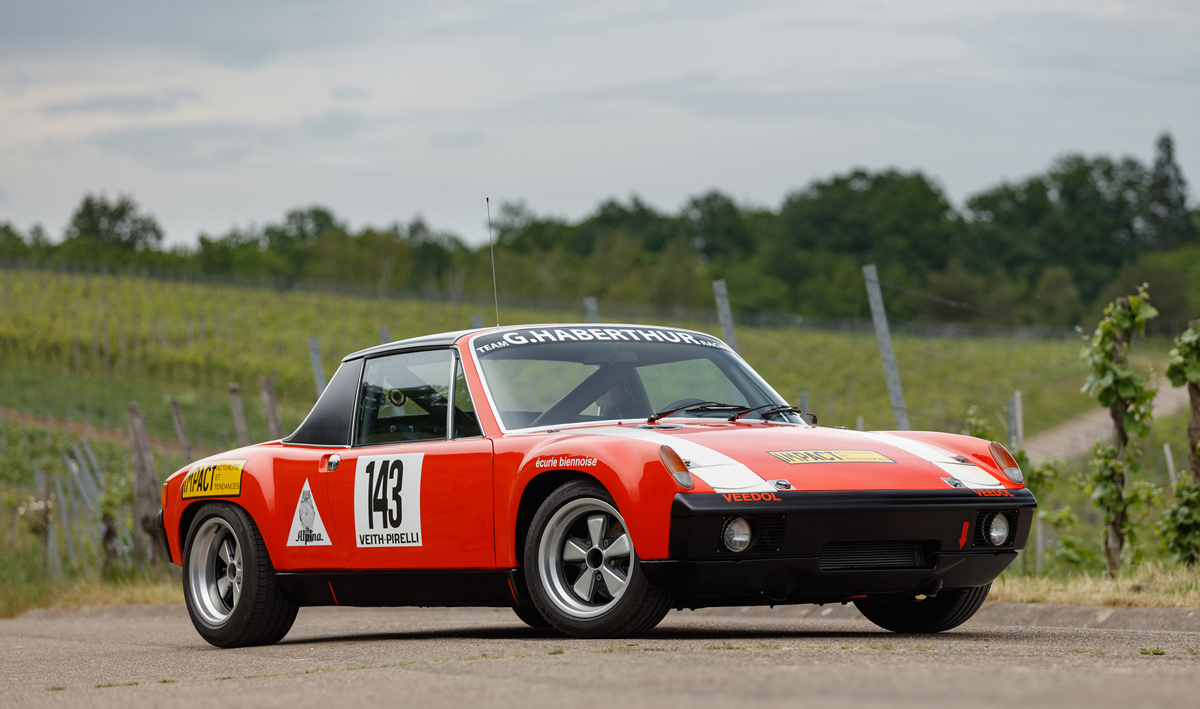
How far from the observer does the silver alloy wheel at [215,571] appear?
8086mm

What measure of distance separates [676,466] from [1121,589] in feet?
13.0

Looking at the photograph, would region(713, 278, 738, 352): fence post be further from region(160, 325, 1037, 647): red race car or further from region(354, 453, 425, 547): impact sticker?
region(354, 453, 425, 547): impact sticker

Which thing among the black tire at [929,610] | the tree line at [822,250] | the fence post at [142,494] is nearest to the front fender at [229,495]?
the black tire at [929,610]

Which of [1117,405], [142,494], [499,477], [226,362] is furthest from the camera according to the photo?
[226,362]

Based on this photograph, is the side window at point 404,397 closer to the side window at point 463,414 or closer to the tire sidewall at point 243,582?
the side window at point 463,414

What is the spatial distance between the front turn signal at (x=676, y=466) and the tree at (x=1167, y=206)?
453 feet

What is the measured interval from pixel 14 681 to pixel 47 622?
607 centimetres

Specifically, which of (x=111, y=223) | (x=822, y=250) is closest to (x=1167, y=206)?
(x=822, y=250)

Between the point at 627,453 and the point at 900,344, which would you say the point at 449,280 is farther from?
the point at 627,453

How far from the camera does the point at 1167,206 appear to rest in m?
136

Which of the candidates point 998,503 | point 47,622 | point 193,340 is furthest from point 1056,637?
point 193,340

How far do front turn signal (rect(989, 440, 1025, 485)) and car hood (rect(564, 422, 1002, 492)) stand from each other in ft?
0.64

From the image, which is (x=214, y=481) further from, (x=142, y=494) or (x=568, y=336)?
(x=142, y=494)

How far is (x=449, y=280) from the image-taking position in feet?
441
